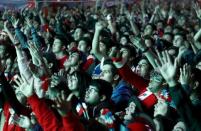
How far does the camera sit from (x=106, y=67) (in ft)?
24.4

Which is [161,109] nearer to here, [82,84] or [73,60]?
[82,84]

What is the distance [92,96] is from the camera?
6039 millimetres

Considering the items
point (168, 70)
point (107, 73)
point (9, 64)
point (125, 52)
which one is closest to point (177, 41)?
point (125, 52)

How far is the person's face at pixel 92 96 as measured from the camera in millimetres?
6031

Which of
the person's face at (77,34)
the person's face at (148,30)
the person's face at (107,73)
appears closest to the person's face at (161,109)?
the person's face at (107,73)

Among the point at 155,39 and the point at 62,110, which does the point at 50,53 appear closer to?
the point at 155,39

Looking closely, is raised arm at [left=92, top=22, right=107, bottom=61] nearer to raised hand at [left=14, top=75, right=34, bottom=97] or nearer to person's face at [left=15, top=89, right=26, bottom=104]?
person's face at [left=15, top=89, right=26, bottom=104]

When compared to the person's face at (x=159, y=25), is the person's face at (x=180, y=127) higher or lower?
higher

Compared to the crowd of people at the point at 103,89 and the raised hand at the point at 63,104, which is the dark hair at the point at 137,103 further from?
the raised hand at the point at 63,104

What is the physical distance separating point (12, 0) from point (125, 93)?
32.6 feet

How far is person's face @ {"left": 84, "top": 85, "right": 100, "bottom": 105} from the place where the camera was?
6.03 m

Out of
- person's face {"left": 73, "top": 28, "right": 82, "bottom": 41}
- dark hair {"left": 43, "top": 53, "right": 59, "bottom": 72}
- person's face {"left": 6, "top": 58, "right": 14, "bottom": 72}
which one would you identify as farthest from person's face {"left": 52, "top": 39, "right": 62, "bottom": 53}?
person's face {"left": 73, "top": 28, "right": 82, "bottom": 41}

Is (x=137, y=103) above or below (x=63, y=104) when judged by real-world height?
below

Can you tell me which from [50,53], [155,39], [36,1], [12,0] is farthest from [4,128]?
[36,1]
